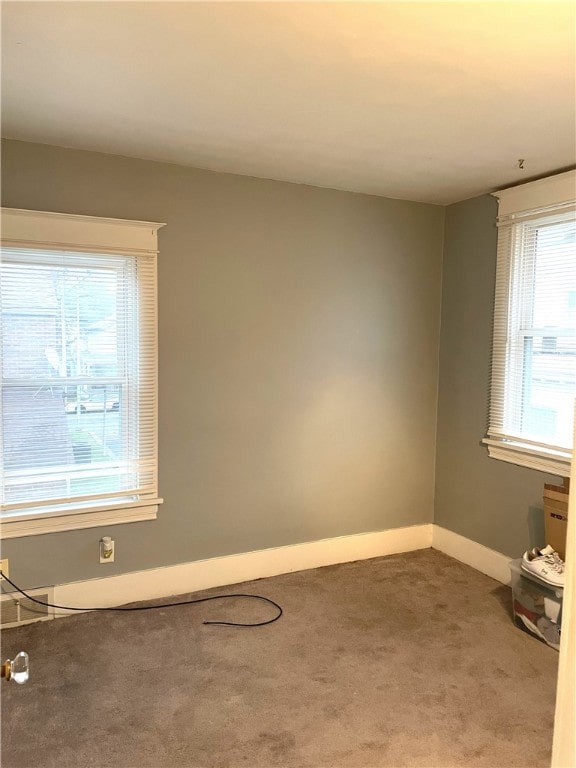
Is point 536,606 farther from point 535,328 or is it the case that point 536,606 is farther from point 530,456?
point 535,328

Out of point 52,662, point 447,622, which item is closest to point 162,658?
point 52,662

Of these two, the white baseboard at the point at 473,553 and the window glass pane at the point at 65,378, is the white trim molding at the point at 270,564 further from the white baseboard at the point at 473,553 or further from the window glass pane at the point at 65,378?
the window glass pane at the point at 65,378

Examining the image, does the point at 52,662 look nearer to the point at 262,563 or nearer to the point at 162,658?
the point at 162,658

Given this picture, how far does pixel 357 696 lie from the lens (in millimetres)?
2377

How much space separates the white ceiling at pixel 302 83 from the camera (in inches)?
65.8

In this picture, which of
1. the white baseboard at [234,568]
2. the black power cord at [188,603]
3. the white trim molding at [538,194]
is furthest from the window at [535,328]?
the black power cord at [188,603]

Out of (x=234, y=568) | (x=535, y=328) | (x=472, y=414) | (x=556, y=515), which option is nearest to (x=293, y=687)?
(x=234, y=568)

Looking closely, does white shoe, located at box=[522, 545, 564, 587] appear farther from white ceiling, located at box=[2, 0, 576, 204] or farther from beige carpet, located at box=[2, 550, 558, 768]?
white ceiling, located at box=[2, 0, 576, 204]

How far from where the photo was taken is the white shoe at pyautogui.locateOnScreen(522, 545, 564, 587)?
2.79m

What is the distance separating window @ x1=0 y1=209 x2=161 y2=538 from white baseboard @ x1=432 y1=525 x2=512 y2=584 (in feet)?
6.55

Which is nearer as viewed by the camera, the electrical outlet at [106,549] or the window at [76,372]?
the window at [76,372]

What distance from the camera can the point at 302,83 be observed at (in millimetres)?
2092

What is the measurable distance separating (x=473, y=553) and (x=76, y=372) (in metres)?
2.66

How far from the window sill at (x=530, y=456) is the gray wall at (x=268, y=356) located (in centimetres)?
58
